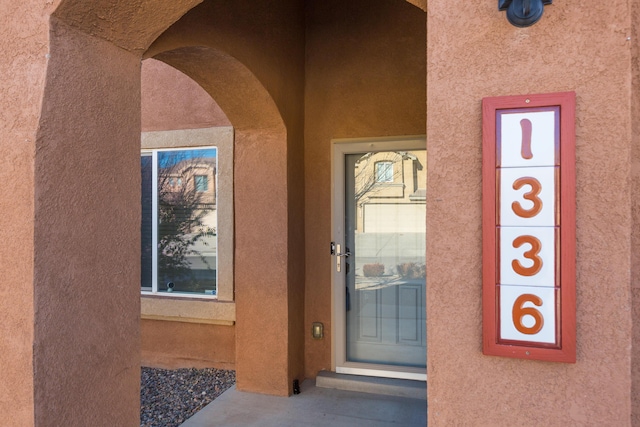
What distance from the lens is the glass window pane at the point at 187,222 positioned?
507cm

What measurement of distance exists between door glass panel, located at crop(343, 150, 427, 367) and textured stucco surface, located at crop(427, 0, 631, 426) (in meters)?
2.73

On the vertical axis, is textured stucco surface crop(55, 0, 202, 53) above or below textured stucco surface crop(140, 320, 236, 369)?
above

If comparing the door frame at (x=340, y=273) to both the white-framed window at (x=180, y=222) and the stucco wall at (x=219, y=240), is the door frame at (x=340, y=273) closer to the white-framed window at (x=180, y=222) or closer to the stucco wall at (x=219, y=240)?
the stucco wall at (x=219, y=240)

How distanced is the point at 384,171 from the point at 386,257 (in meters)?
0.89

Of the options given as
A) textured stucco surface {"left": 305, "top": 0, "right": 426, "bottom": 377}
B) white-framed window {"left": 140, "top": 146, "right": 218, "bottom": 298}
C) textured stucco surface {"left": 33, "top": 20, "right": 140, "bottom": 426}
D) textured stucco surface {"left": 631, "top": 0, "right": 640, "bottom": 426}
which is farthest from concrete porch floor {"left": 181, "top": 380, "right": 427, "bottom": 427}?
textured stucco surface {"left": 631, "top": 0, "right": 640, "bottom": 426}

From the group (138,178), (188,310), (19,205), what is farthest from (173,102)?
(19,205)

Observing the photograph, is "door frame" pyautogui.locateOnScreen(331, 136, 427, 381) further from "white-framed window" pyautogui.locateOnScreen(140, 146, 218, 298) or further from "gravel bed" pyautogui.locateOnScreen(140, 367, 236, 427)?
Result: "white-framed window" pyautogui.locateOnScreen(140, 146, 218, 298)

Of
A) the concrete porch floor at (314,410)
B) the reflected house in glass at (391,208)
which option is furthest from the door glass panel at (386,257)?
the concrete porch floor at (314,410)

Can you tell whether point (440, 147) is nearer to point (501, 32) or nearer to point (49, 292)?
point (501, 32)

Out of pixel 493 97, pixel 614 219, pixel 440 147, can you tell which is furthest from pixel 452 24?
pixel 614 219

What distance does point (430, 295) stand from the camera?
1.73 m

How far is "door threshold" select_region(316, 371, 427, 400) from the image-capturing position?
4159 mm

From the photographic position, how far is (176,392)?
14.9 ft

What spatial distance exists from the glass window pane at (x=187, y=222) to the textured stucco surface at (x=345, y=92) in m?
1.22
